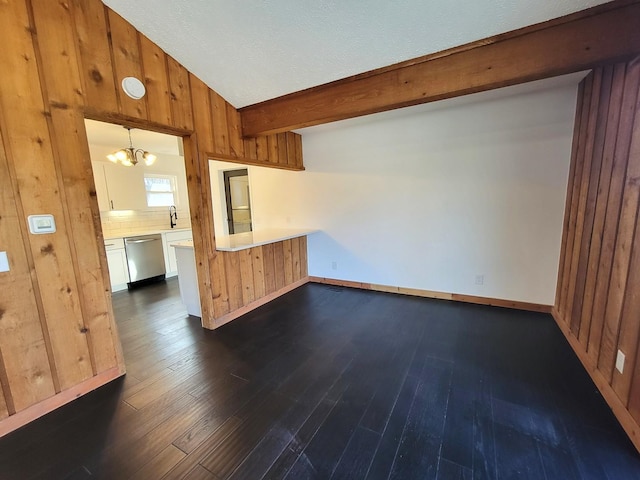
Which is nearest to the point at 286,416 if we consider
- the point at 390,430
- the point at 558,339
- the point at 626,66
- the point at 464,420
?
the point at 390,430

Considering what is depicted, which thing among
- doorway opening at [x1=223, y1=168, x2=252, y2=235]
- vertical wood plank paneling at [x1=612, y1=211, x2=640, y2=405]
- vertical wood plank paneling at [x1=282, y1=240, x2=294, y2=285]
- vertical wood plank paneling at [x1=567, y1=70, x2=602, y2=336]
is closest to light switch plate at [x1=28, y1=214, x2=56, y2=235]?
vertical wood plank paneling at [x1=282, y1=240, x2=294, y2=285]

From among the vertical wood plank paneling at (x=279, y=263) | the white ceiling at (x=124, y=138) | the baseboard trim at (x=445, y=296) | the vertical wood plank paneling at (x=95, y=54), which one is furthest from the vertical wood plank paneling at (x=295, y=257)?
the vertical wood plank paneling at (x=95, y=54)

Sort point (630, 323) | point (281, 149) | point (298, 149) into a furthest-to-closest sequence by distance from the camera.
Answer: point (298, 149), point (281, 149), point (630, 323)

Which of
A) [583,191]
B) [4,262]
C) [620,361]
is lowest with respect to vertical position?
[620,361]

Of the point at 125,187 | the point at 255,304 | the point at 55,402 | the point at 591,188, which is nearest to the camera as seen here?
the point at 55,402

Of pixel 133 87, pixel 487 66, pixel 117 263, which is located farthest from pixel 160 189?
pixel 487 66

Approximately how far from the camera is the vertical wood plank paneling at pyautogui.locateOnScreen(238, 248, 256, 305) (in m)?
3.37

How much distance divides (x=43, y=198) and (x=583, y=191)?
4.15 m

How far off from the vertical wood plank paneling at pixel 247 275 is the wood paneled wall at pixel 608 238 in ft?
10.7

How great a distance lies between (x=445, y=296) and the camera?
11.8 ft

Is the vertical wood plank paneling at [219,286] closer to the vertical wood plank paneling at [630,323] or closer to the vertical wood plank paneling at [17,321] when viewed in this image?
the vertical wood plank paneling at [17,321]

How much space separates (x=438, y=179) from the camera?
3436 mm

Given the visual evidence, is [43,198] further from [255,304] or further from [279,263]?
[279,263]

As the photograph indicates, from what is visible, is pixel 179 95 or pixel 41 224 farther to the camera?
pixel 179 95
